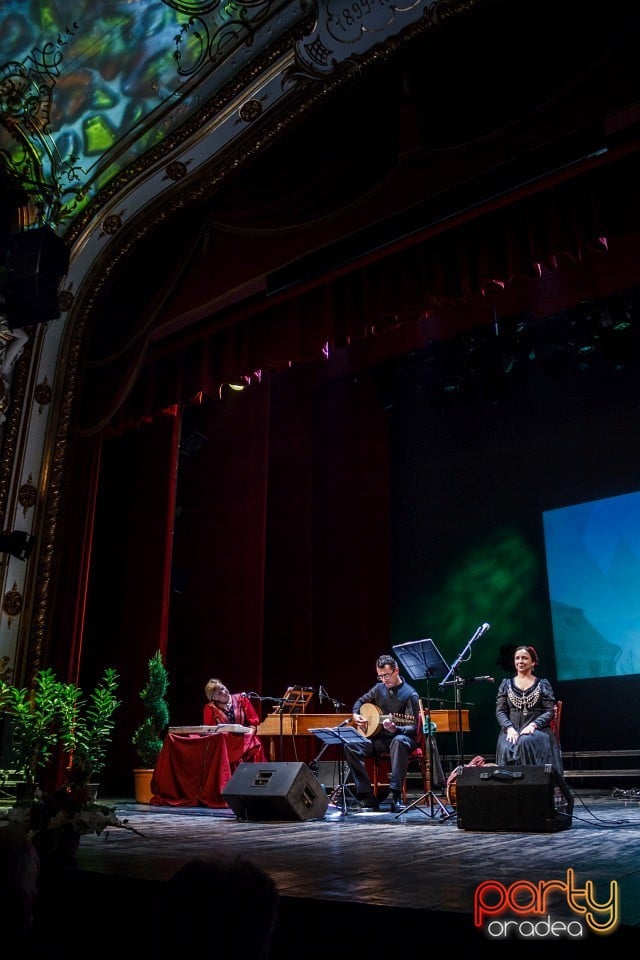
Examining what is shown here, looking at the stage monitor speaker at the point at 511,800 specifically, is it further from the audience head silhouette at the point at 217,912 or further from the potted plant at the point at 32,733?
the audience head silhouette at the point at 217,912

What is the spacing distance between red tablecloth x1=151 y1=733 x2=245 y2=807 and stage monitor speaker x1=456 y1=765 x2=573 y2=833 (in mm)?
2735

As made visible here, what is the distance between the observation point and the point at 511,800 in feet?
13.9

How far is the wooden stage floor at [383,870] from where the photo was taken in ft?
6.00

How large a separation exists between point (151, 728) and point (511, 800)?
400 centimetres

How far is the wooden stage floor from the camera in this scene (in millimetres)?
1828

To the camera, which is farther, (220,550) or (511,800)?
(220,550)

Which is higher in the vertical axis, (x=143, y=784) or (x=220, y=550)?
(x=220, y=550)

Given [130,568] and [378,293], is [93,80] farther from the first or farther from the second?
[130,568]

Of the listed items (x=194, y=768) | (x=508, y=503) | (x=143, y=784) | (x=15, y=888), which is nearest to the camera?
(x=15, y=888)

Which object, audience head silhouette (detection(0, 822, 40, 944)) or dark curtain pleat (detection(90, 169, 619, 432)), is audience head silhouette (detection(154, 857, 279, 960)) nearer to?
audience head silhouette (detection(0, 822, 40, 944))

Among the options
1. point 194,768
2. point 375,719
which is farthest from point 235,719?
point 375,719

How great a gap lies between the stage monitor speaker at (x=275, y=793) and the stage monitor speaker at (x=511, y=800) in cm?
114

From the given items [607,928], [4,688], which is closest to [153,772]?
[4,688]

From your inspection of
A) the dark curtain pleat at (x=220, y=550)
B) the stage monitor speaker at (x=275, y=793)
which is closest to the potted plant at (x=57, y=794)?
the stage monitor speaker at (x=275, y=793)
